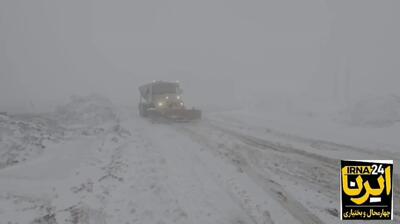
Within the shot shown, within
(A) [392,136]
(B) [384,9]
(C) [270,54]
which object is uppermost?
(B) [384,9]

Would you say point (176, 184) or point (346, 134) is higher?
point (176, 184)

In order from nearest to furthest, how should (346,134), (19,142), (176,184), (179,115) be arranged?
(176,184) < (19,142) < (346,134) < (179,115)

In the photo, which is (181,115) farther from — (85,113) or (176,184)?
(176,184)

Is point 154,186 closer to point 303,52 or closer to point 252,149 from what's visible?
point 252,149

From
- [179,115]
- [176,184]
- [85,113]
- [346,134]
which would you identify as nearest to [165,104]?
[179,115]

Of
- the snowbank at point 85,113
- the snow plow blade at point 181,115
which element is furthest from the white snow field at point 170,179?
the snowbank at point 85,113

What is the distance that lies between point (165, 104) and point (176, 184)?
49.7ft

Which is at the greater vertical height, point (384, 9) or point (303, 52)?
point (384, 9)

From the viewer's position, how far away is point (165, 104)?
21.9m

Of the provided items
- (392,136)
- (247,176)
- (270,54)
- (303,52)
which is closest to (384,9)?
(303,52)

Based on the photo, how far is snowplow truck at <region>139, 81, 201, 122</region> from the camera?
19.7m

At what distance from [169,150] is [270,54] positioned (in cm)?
14617

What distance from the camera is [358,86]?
261 ft

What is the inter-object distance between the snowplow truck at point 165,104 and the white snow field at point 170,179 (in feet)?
22.0
